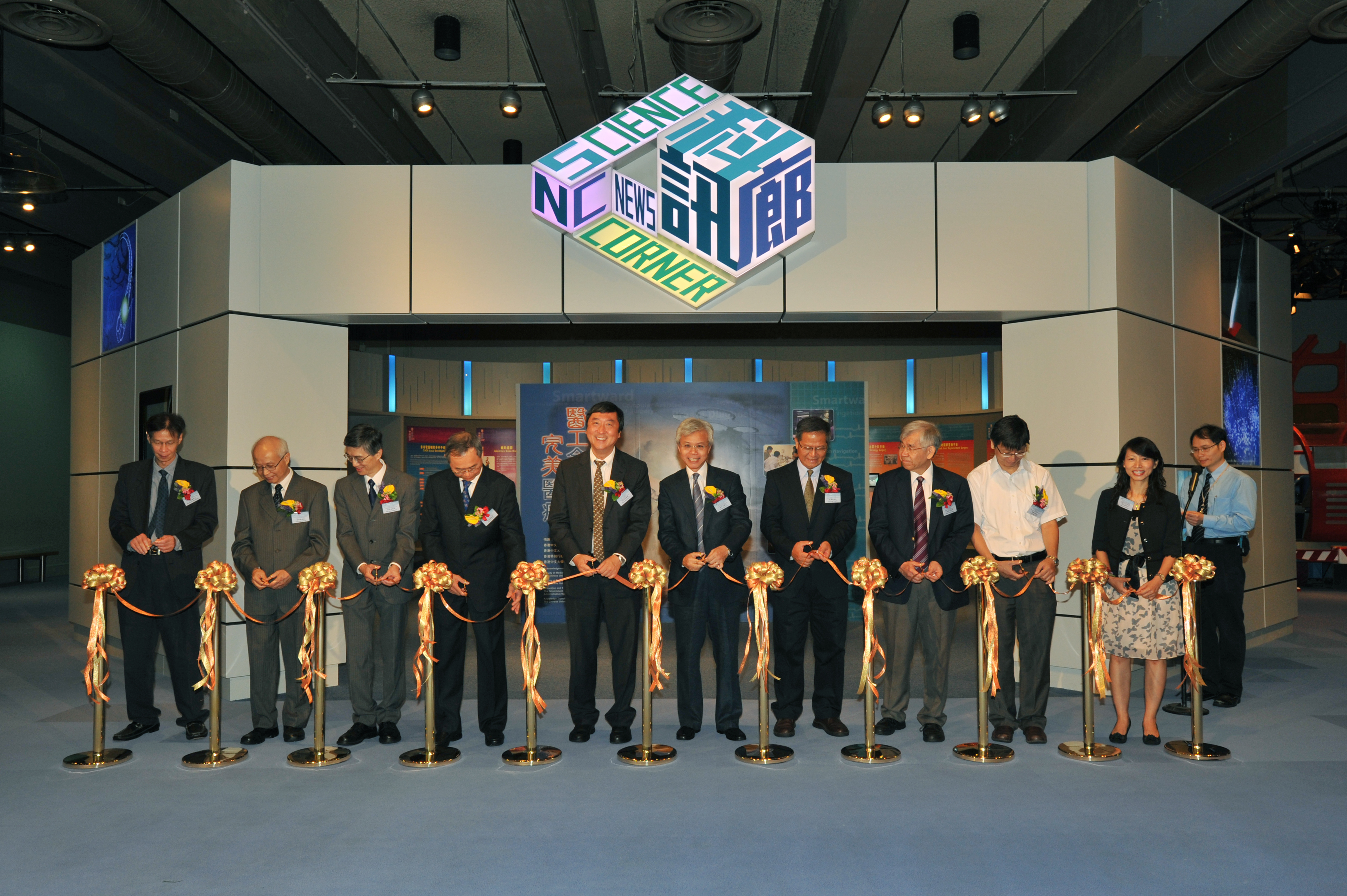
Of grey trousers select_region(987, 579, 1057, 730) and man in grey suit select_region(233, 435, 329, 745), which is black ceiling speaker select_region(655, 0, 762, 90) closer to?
man in grey suit select_region(233, 435, 329, 745)

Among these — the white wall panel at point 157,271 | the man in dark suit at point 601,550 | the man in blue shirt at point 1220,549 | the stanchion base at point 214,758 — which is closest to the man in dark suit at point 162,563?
the stanchion base at point 214,758

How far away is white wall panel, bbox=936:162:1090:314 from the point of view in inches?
223

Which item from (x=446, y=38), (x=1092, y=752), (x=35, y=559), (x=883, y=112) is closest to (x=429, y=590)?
(x=1092, y=752)

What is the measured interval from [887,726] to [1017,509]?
127cm

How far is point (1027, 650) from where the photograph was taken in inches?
175

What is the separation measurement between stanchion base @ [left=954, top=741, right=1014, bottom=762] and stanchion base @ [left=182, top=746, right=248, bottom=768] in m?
3.31

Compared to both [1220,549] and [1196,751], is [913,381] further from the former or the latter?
[1196,751]

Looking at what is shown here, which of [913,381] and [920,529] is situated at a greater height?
[913,381]

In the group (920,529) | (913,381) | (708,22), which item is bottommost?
(920,529)

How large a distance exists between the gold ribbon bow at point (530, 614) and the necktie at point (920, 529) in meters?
1.83

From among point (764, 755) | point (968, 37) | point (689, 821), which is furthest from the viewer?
point (968, 37)

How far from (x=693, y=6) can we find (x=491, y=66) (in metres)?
2.75

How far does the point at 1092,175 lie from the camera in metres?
Result: 5.67

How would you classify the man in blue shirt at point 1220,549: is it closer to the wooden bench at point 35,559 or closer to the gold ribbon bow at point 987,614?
the gold ribbon bow at point 987,614
